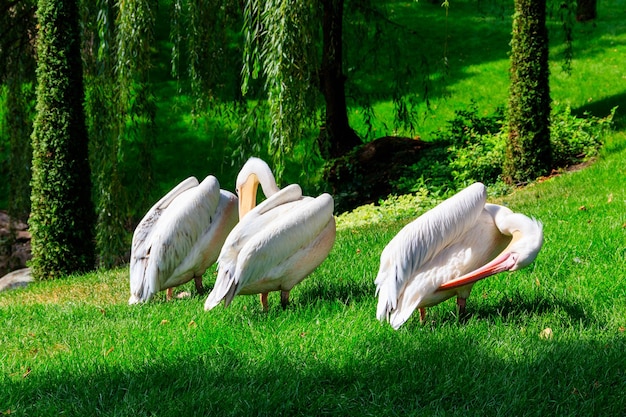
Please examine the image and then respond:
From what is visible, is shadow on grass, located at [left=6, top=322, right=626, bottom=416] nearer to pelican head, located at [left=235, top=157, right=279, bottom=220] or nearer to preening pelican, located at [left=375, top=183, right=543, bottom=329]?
preening pelican, located at [left=375, top=183, right=543, bottom=329]

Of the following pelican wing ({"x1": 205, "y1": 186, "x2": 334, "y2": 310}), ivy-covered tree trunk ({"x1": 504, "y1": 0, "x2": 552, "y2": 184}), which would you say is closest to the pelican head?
pelican wing ({"x1": 205, "y1": 186, "x2": 334, "y2": 310})

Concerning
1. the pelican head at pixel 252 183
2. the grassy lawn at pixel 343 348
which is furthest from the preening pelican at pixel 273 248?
the pelican head at pixel 252 183

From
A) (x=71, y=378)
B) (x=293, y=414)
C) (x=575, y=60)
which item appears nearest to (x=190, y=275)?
(x=71, y=378)

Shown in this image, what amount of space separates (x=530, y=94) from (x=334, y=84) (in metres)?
3.91

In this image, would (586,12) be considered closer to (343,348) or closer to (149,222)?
(149,222)

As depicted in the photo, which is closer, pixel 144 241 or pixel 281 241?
pixel 281 241

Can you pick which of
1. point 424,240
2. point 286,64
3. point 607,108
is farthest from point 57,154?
point 607,108

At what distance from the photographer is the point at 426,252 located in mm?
4598

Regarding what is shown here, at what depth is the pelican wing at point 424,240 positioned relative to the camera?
4539 millimetres

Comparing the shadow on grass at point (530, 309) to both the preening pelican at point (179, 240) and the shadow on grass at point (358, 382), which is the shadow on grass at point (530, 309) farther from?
the preening pelican at point (179, 240)

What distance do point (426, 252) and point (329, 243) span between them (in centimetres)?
96

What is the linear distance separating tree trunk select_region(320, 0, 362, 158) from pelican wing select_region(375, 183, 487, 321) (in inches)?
295

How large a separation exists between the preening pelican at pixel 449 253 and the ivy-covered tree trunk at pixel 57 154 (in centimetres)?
581

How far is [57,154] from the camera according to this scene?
932 cm
